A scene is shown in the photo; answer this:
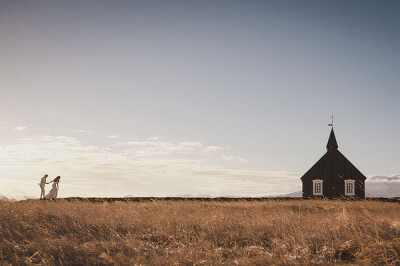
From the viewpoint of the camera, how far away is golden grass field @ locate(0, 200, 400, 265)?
21.0 feet

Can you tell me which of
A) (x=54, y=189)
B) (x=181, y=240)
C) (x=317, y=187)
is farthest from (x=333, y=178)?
(x=181, y=240)

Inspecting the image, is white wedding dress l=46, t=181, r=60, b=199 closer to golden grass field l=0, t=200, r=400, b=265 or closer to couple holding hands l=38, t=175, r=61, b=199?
couple holding hands l=38, t=175, r=61, b=199

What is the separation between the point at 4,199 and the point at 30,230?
417 centimetres

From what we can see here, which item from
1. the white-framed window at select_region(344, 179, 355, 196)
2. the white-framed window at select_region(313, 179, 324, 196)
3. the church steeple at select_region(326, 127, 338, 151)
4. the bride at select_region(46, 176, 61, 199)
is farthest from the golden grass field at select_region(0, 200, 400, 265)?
the church steeple at select_region(326, 127, 338, 151)

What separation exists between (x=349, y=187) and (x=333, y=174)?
184 cm

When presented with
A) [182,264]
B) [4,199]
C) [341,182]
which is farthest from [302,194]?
[182,264]

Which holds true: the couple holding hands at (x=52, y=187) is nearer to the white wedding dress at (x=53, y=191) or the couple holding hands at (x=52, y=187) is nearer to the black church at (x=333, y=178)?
the white wedding dress at (x=53, y=191)

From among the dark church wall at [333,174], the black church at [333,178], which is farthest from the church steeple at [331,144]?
the dark church wall at [333,174]

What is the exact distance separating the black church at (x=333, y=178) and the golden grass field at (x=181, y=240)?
23796mm

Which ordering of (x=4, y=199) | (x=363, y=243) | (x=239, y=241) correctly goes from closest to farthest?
(x=363, y=243) < (x=239, y=241) < (x=4, y=199)

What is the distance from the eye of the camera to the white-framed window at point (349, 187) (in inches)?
1247

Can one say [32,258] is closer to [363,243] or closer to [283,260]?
[283,260]

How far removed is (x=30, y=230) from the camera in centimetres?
859

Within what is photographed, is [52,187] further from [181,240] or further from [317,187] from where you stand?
[317,187]
